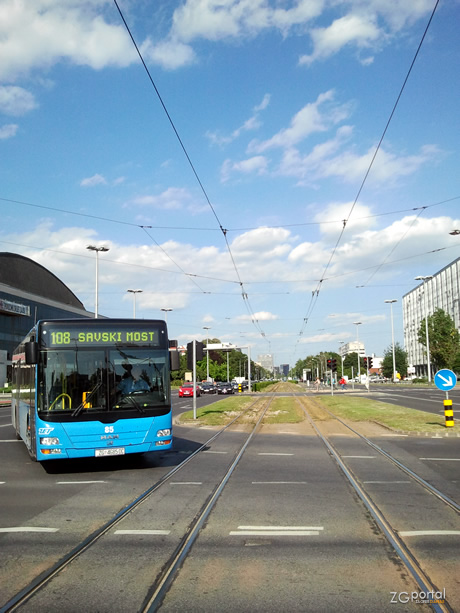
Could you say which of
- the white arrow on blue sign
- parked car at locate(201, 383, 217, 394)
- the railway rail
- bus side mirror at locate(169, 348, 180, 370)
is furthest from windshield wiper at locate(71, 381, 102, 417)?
parked car at locate(201, 383, 217, 394)

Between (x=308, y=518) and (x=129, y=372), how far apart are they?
17.9ft

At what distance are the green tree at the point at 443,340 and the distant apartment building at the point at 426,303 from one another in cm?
265

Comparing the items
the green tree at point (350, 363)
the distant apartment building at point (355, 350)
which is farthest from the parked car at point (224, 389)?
the green tree at point (350, 363)

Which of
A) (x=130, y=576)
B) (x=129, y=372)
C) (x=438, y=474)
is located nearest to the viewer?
(x=130, y=576)

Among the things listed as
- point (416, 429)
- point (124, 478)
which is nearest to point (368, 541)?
point (124, 478)

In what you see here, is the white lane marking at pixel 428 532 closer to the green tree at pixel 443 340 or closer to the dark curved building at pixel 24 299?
the green tree at pixel 443 340

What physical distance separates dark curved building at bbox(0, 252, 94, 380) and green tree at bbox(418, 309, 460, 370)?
4636cm

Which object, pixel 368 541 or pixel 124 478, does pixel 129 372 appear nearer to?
pixel 124 478

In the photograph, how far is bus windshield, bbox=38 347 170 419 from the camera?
11.0 meters

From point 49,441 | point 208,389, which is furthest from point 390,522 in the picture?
point 208,389

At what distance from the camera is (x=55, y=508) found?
8094 mm

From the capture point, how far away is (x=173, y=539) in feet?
20.8

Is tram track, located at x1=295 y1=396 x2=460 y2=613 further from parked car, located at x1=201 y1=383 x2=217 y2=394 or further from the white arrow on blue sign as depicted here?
parked car, located at x1=201 y1=383 x2=217 y2=394

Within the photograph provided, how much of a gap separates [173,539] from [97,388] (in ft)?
17.5
